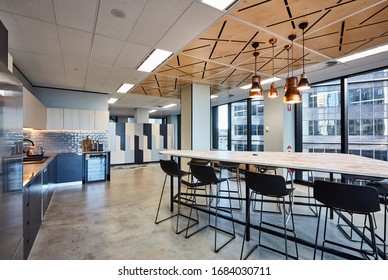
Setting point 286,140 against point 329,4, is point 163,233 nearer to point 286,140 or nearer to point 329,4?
point 329,4

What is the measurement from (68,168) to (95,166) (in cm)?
70

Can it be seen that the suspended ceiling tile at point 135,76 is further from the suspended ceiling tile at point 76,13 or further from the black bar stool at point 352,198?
the black bar stool at point 352,198

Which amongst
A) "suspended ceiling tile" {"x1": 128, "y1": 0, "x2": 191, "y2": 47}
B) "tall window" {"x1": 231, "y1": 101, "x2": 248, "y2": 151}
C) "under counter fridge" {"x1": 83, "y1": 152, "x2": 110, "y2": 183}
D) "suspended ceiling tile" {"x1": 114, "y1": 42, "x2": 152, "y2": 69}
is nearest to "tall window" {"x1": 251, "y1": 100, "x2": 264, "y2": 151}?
"tall window" {"x1": 231, "y1": 101, "x2": 248, "y2": 151}

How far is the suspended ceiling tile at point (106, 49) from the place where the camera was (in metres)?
2.84

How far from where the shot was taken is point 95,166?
5.68 metres

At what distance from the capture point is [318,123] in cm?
521

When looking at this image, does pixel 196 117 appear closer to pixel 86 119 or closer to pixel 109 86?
pixel 109 86

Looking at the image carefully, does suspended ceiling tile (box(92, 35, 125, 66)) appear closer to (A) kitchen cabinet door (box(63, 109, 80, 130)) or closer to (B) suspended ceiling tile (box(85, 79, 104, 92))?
(B) suspended ceiling tile (box(85, 79, 104, 92))

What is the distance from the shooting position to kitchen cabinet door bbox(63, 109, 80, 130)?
5.39 m

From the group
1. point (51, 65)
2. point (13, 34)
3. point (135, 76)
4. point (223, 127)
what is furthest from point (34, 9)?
point (223, 127)

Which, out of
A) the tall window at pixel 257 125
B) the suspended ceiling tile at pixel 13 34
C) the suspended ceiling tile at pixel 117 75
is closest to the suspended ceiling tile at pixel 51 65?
the suspended ceiling tile at pixel 13 34

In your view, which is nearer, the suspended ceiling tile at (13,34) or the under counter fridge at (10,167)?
the under counter fridge at (10,167)

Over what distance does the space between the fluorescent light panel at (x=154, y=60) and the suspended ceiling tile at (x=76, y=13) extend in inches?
43.5

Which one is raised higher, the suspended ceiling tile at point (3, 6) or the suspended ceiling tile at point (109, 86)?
the suspended ceiling tile at point (109, 86)
